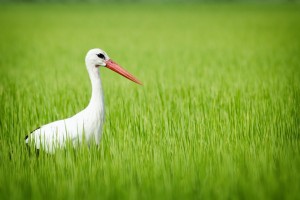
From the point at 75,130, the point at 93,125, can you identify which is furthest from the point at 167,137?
the point at 75,130

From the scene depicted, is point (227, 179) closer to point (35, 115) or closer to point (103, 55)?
point (103, 55)

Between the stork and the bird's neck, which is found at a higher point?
the bird's neck

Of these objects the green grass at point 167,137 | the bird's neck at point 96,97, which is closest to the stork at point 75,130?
the bird's neck at point 96,97

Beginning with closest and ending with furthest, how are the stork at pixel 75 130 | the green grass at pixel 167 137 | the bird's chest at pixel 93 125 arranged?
the green grass at pixel 167 137 → the stork at pixel 75 130 → the bird's chest at pixel 93 125

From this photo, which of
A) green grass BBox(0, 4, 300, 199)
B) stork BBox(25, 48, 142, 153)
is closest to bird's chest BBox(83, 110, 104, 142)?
stork BBox(25, 48, 142, 153)

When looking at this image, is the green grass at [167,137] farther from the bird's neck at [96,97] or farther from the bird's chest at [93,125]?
the bird's neck at [96,97]

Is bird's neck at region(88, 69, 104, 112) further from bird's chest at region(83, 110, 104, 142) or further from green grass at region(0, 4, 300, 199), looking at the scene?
green grass at region(0, 4, 300, 199)

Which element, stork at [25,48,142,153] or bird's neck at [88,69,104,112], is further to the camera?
bird's neck at [88,69,104,112]

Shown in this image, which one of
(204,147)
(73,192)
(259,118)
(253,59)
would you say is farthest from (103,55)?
(253,59)

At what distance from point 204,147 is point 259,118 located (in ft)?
4.21

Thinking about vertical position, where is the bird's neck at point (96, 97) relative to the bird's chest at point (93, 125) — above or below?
above

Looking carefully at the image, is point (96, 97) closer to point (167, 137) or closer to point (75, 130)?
point (75, 130)

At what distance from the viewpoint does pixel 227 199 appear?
109 inches

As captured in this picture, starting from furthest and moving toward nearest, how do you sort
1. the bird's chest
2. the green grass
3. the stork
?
1. the bird's chest
2. the stork
3. the green grass
